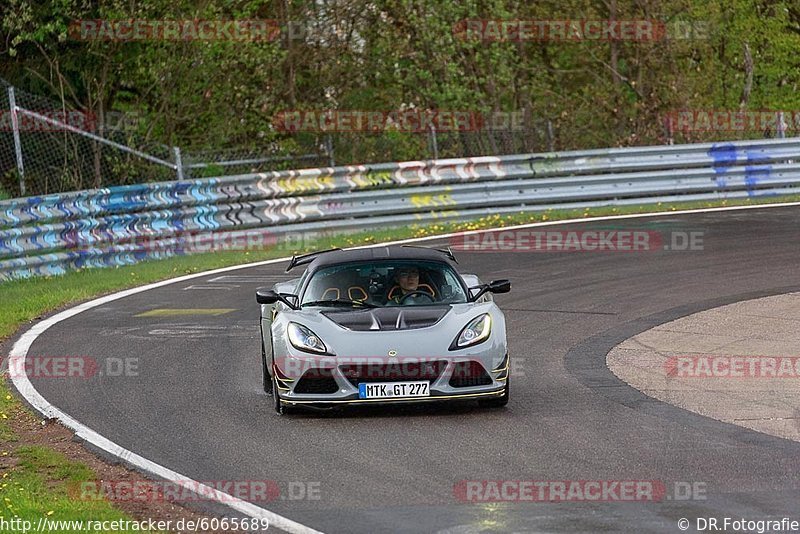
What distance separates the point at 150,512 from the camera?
8102 millimetres

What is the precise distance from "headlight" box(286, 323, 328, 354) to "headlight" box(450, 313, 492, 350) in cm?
103

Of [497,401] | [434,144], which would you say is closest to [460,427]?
[497,401]

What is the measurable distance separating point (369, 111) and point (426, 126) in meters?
1.27

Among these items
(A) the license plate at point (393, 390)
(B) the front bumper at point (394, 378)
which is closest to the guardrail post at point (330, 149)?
(B) the front bumper at point (394, 378)

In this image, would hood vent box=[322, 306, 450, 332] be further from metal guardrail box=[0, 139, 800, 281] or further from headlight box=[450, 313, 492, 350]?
metal guardrail box=[0, 139, 800, 281]

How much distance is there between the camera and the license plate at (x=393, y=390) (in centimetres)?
1057

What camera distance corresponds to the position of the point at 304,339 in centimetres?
1089

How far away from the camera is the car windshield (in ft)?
38.2

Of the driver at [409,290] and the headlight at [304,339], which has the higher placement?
the driver at [409,290]

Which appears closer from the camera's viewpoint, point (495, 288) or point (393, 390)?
point (393, 390)

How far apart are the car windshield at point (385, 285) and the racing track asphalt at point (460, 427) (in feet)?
3.12

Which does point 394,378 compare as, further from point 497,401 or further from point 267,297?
point 267,297

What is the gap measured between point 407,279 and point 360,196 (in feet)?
42.1

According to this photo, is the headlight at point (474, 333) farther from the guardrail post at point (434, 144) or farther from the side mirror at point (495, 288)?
the guardrail post at point (434, 144)
